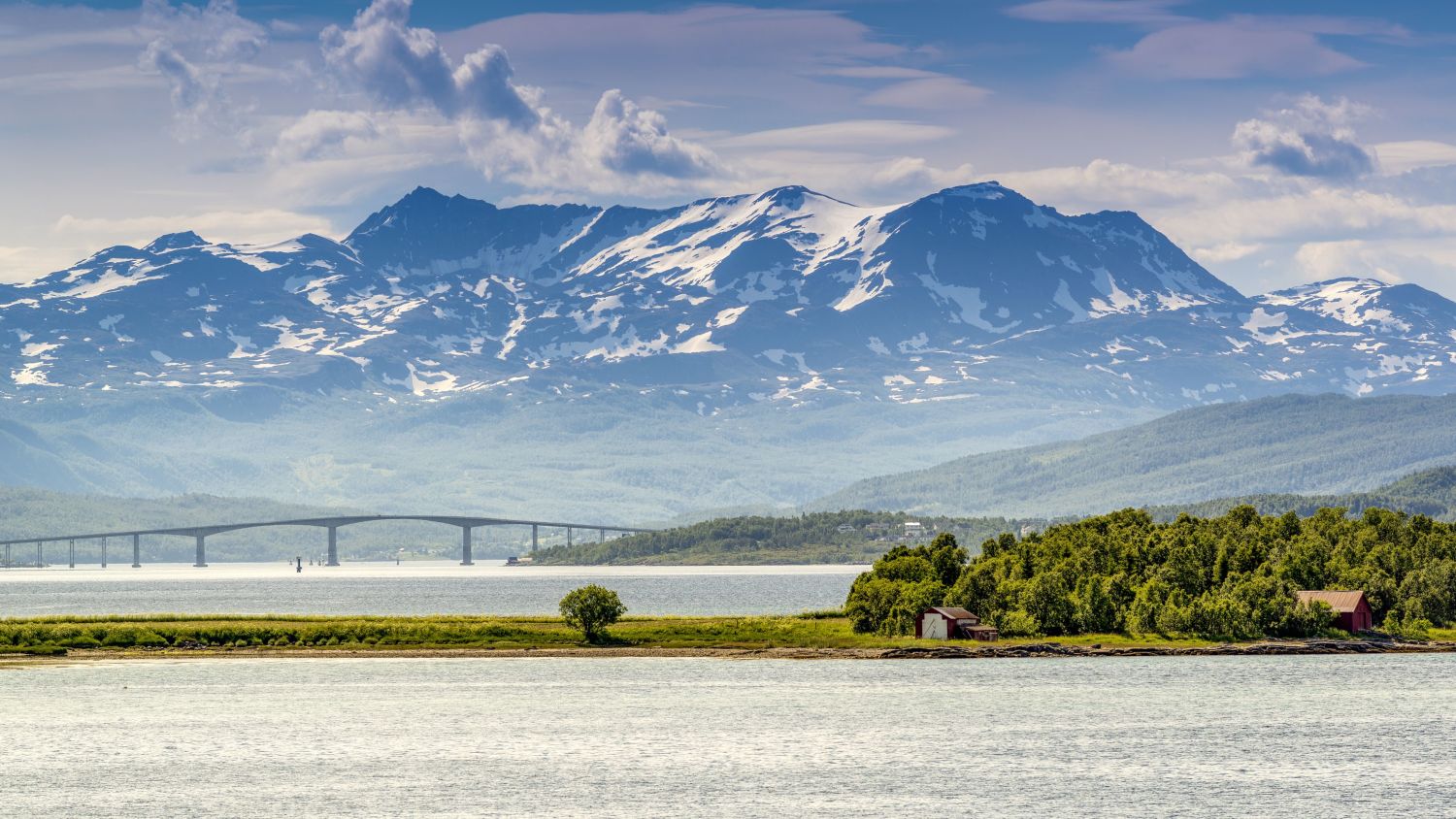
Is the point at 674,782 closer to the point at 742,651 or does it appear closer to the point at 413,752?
the point at 413,752

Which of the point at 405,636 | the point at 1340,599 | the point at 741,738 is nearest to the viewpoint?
the point at 741,738

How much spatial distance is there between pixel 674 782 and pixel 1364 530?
107 metres

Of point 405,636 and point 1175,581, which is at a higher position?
point 1175,581

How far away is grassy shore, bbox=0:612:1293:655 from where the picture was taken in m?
160

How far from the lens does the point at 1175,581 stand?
165 m

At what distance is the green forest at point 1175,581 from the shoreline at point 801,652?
443 cm

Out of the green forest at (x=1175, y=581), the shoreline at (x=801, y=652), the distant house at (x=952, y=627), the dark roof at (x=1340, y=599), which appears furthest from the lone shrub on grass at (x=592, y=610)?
the dark roof at (x=1340, y=599)

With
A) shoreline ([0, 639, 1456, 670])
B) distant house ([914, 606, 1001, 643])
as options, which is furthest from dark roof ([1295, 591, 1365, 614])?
distant house ([914, 606, 1001, 643])

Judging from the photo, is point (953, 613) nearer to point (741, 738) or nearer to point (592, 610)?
point (592, 610)

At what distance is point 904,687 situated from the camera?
130375mm

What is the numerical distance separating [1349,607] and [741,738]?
73161mm

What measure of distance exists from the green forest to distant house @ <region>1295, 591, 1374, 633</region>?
4.37 ft

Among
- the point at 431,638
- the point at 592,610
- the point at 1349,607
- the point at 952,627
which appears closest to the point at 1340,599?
the point at 1349,607

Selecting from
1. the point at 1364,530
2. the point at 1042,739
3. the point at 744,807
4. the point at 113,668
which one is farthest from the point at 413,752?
the point at 1364,530
